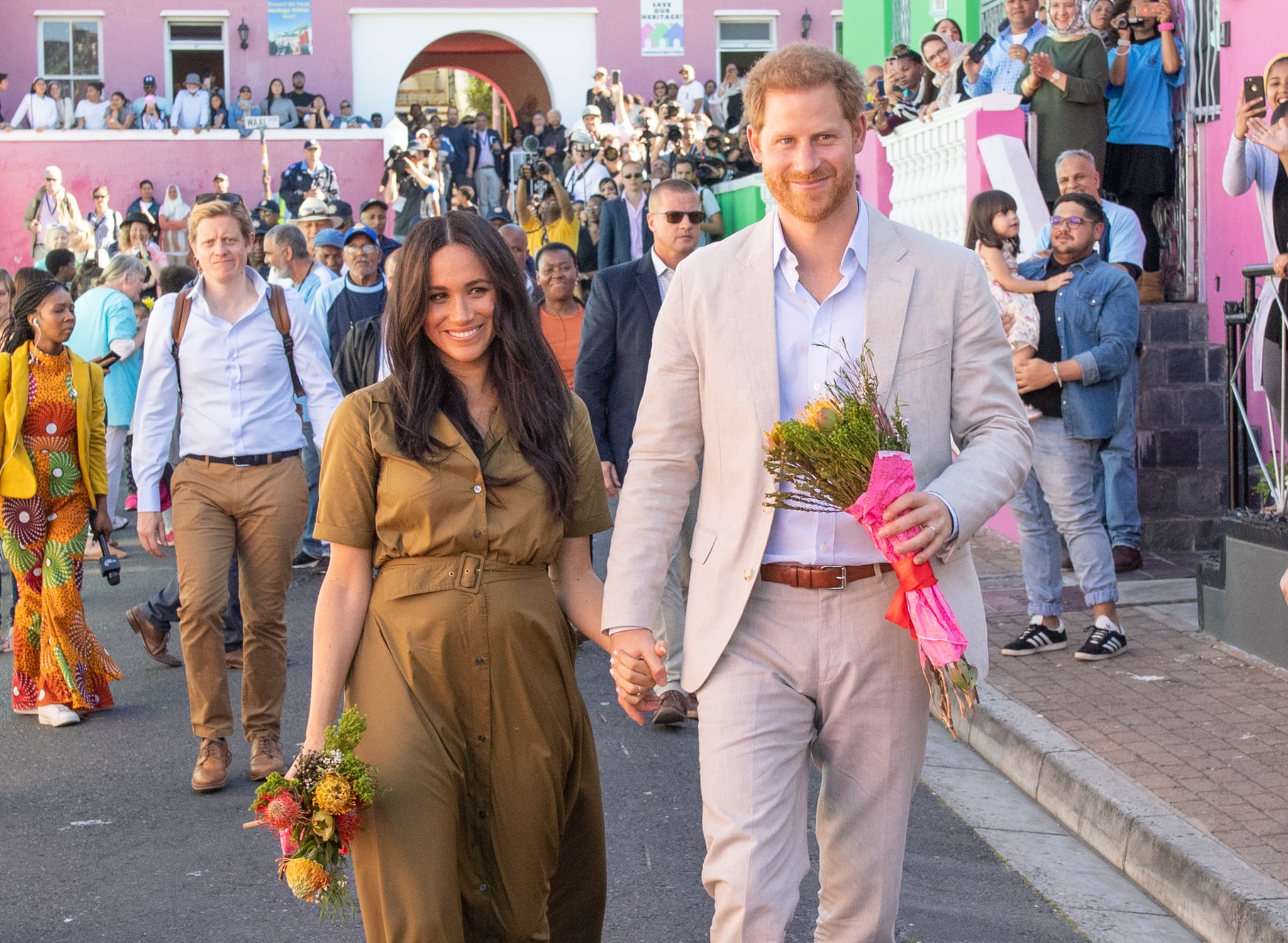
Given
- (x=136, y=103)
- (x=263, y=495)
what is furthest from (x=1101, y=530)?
(x=136, y=103)

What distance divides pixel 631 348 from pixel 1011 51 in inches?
254

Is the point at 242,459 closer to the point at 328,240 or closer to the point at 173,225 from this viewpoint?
the point at 328,240

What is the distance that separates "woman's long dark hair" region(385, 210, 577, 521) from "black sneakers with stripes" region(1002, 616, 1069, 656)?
436 centimetres

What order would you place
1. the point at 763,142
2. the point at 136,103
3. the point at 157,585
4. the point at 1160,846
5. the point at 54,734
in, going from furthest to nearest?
the point at 136,103 → the point at 157,585 → the point at 54,734 → the point at 1160,846 → the point at 763,142

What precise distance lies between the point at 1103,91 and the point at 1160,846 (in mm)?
7446

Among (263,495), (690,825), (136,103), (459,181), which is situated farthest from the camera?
(136,103)

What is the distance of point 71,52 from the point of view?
37.0m

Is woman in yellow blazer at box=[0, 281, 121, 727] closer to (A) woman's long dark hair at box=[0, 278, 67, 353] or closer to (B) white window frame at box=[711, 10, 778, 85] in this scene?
(A) woman's long dark hair at box=[0, 278, 67, 353]

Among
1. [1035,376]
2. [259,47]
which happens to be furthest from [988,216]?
[259,47]

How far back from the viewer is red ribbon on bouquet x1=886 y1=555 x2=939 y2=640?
3199 millimetres

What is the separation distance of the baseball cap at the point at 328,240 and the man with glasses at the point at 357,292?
219 centimetres

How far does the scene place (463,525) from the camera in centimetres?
353

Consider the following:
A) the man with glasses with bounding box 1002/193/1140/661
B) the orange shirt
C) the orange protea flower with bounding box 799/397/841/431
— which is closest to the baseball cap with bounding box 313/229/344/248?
the orange shirt

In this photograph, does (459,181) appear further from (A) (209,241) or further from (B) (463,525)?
(B) (463,525)
